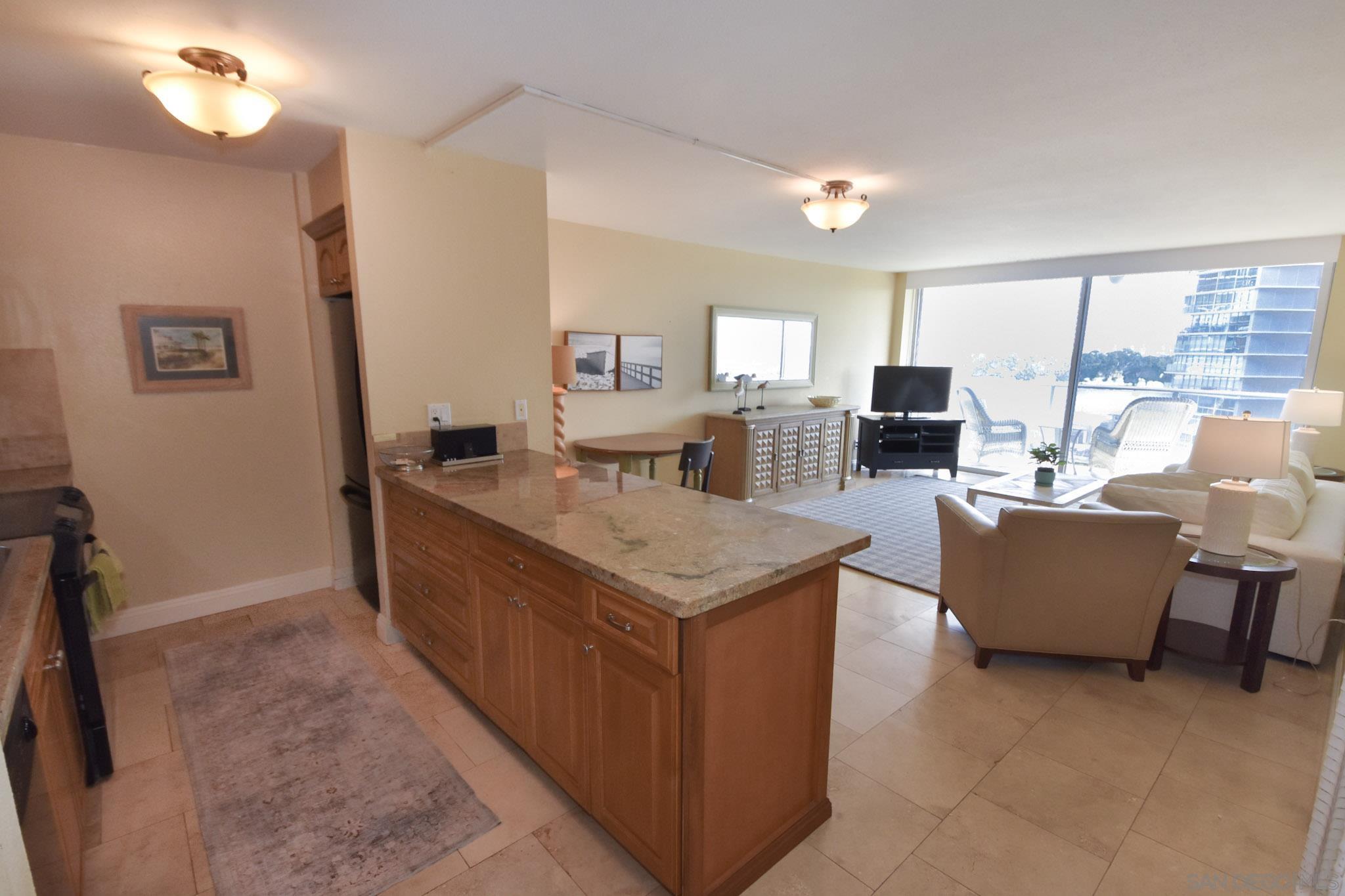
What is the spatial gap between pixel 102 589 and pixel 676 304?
13.7ft

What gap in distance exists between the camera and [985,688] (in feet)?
8.50

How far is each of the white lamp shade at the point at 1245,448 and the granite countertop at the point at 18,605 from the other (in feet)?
12.4

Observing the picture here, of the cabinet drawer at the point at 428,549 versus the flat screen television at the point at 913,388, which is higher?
the flat screen television at the point at 913,388

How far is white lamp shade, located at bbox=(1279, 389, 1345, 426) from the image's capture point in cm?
440

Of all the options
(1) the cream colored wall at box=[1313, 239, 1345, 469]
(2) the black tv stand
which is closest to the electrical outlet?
(2) the black tv stand

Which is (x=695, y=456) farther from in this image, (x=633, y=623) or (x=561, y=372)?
(x=633, y=623)

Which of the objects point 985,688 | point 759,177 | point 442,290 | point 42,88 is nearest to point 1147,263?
point 759,177

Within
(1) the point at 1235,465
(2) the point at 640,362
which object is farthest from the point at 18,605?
(1) the point at 1235,465

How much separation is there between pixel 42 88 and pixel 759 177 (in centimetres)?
293

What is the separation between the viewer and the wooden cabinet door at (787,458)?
5.57 m

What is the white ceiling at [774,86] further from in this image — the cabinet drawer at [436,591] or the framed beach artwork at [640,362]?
the cabinet drawer at [436,591]

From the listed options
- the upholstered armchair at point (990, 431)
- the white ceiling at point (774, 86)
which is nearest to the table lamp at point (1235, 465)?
the white ceiling at point (774, 86)

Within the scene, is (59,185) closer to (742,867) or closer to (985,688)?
(742,867)

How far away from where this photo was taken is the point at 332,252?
114 inches
